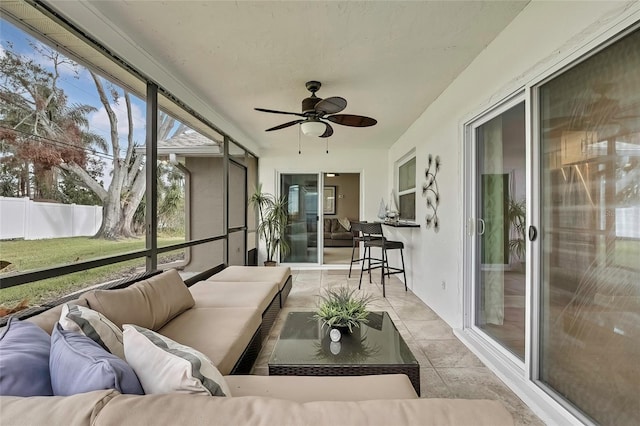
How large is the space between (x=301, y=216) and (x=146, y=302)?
4606 millimetres

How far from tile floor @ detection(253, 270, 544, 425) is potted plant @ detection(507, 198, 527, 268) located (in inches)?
34.9

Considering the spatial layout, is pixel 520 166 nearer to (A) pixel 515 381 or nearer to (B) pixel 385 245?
(A) pixel 515 381

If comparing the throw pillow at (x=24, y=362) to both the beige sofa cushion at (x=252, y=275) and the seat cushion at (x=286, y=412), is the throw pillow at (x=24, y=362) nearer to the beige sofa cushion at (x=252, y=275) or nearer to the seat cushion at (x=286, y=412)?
the seat cushion at (x=286, y=412)

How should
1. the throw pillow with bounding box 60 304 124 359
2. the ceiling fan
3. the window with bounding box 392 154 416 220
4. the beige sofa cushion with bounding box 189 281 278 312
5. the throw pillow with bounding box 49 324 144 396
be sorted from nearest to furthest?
the throw pillow with bounding box 49 324 144 396 < the throw pillow with bounding box 60 304 124 359 < the beige sofa cushion with bounding box 189 281 278 312 < the ceiling fan < the window with bounding box 392 154 416 220

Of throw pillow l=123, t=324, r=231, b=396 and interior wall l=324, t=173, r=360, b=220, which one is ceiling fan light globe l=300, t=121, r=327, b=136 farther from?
interior wall l=324, t=173, r=360, b=220

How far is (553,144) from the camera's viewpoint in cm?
179

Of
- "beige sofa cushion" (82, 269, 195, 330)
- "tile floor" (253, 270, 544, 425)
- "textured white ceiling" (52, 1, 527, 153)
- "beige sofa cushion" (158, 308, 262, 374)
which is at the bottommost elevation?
"tile floor" (253, 270, 544, 425)

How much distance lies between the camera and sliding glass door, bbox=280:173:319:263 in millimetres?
6324

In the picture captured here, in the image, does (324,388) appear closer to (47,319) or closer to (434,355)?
(47,319)

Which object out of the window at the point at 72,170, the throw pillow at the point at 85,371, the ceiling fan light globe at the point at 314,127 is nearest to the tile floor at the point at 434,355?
the window at the point at 72,170

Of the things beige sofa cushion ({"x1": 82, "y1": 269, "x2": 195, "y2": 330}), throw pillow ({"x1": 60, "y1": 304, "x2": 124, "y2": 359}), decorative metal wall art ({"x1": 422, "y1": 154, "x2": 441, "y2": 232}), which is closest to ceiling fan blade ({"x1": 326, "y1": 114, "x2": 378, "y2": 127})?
decorative metal wall art ({"x1": 422, "y1": 154, "x2": 441, "y2": 232})

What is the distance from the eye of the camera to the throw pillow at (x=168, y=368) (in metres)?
0.83

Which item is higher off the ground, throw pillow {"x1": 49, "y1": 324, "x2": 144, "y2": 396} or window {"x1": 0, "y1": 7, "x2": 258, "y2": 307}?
window {"x1": 0, "y1": 7, "x2": 258, "y2": 307}

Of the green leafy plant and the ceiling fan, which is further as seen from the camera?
the ceiling fan
